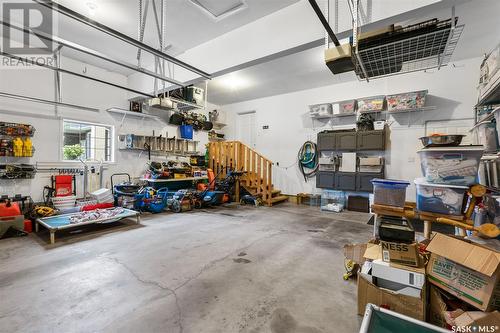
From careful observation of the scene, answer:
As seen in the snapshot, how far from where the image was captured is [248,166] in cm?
752

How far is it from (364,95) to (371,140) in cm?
145

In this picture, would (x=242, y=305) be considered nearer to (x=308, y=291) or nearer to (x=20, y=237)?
(x=308, y=291)

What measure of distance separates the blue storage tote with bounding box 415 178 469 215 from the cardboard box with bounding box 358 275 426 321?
0.76 m

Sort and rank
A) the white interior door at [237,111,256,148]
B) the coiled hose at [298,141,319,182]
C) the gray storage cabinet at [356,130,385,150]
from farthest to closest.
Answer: the white interior door at [237,111,256,148], the coiled hose at [298,141,319,182], the gray storage cabinet at [356,130,385,150]

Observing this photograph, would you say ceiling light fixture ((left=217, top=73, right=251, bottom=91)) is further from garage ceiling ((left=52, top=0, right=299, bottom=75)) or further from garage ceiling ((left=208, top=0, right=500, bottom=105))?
garage ceiling ((left=52, top=0, right=299, bottom=75))

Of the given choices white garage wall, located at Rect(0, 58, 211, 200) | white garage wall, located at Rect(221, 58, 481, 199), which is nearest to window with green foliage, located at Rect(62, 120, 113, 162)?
white garage wall, located at Rect(0, 58, 211, 200)

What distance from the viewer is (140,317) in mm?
1868

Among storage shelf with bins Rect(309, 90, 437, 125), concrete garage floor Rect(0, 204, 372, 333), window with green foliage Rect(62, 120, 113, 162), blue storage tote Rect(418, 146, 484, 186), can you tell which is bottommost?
concrete garage floor Rect(0, 204, 372, 333)

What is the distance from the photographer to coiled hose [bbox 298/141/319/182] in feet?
24.4

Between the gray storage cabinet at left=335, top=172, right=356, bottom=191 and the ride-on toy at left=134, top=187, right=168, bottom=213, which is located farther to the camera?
the gray storage cabinet at left=335, top=172, right=356, bottom=191

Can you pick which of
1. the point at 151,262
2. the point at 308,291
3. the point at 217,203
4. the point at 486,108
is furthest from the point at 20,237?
the point at 486,108

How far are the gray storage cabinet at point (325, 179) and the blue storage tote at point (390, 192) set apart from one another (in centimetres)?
429

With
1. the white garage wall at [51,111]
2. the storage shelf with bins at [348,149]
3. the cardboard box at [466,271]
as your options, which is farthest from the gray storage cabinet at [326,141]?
the white garage wall at [51,111]

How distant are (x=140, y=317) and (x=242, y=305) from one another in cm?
86
